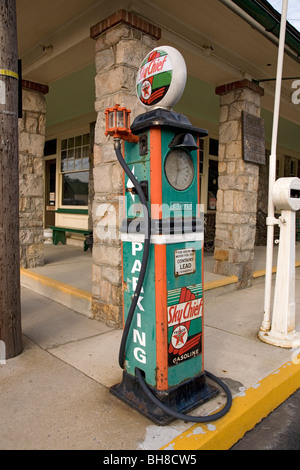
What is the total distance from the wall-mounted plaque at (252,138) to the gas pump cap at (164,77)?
11.1ft

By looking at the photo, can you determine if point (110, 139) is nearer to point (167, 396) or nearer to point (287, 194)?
point (287, 194)

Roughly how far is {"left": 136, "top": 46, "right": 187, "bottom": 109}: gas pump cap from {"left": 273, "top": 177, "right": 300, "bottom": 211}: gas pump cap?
1537 millimetres

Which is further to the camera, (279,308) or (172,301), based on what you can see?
(279,308)

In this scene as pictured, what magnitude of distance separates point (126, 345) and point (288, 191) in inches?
79.3

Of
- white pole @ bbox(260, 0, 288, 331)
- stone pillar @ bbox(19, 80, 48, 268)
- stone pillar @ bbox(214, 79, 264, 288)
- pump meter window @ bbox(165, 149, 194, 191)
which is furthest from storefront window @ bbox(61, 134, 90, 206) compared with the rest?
pump meter window @ bbox(165, 149, 194, 191)

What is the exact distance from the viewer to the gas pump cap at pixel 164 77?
84.9 inches

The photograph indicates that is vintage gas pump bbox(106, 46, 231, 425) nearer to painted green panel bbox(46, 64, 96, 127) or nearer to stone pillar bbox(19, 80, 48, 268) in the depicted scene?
stone pillar bbox(19, 80, 48, 268)

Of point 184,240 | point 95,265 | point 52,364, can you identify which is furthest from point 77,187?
point 184,240

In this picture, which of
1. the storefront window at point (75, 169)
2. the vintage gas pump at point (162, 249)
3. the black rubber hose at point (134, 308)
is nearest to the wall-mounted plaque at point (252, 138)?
the vintage gas pump at point (162, 249)

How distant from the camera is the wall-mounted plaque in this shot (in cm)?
534

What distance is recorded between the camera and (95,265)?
406 centimetres

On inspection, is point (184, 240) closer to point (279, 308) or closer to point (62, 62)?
point (279, 308)

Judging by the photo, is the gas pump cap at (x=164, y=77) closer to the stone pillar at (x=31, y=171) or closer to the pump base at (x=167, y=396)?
the pump base at (x=167, y=396)

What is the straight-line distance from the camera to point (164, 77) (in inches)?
85.5
